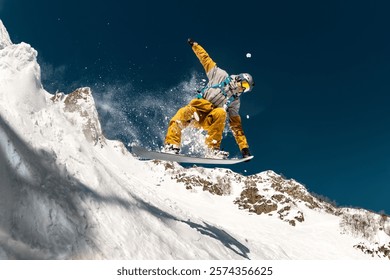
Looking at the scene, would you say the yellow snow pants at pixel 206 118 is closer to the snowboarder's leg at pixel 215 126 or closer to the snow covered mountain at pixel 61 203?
the snowboarder's leg at pixel 215 126

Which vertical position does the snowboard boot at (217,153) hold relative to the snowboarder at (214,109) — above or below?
below

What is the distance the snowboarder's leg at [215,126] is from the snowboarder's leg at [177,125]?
59 centimetres

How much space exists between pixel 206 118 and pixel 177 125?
988mm

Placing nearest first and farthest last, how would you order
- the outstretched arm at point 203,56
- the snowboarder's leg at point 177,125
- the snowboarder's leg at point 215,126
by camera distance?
the snowboarder's leg at point 177,125, the snowboarder's leg at point 215,126, the outstretched arm at point 203,56

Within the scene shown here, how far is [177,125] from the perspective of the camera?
954cm

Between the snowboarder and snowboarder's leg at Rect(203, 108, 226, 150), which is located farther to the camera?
snowboarder's leg at Rect(203, 108, 226, 150)

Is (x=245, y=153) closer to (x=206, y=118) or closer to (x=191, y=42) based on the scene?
(x=206, y=118)

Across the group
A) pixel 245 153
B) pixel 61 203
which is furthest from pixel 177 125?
pixel 61 203

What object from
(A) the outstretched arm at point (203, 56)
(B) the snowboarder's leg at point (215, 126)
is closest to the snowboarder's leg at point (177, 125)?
(B) the snowboarder's leg at point (215, 126)

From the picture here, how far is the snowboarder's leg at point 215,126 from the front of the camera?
32.7ft

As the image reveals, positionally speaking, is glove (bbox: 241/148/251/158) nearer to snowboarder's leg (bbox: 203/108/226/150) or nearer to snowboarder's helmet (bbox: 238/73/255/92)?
snowboarder's leg (bbox: 203/108/226/150)

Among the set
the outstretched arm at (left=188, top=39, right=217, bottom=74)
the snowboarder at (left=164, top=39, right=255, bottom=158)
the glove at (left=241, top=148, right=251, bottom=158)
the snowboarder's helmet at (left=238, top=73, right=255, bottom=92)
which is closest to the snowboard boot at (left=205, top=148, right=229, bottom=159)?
the snowboarder at (left=164, top=39, right=255, bottom=158)

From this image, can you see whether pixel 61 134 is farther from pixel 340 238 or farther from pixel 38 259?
pixel 340 238

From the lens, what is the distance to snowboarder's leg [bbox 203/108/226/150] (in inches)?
392
